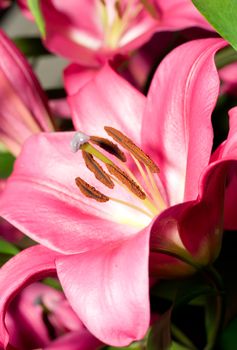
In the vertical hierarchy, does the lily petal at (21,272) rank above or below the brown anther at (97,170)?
below

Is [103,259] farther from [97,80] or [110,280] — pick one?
[97,80]

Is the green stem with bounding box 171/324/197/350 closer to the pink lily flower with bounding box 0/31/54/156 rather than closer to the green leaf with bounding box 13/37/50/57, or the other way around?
the pink lily flower with bounding box 0/31/54/156

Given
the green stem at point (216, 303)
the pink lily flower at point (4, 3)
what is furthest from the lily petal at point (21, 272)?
the pink lily flower at point (4, 3)

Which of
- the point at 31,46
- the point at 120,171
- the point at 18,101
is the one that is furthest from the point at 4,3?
the point at 120,171

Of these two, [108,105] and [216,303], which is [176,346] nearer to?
[216,303]

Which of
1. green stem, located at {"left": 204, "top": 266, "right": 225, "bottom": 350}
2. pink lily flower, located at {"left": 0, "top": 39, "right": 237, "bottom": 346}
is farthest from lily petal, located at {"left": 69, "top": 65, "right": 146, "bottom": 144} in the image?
green stem, located at {"left": 204, "top": 266, "right": 225, "bottom": 350}

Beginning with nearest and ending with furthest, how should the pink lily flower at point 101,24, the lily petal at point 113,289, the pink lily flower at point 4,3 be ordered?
the lily petal at point 113,289 → the pink lily flower at point 101,24 → the pink lily flower at point 4,3

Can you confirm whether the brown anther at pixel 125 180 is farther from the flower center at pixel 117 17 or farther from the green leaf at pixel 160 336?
the flower center at pixel 117 17

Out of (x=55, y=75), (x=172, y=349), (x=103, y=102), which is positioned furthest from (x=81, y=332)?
(x=55, y=75)
